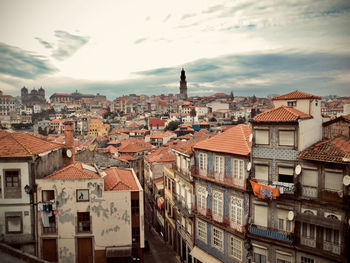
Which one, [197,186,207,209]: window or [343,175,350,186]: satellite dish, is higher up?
[343,175,350,186]: satellite dish

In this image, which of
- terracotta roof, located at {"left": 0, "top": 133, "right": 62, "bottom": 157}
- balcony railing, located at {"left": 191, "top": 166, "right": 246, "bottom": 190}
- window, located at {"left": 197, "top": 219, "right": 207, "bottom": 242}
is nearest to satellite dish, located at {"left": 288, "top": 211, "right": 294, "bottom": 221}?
balcony railing, located at {"left": 191, "top": 166, "right": 246, "bottom": 190}

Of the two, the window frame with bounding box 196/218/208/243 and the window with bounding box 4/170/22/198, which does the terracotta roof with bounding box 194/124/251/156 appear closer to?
the window frame with bounding box 196/218/208/243

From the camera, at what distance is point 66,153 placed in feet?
83.7

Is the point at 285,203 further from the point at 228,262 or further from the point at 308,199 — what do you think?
the point at 228,262

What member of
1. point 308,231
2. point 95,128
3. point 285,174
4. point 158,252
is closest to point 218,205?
point 285,174

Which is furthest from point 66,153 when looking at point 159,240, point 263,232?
point 263,232

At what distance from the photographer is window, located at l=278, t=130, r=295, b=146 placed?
1680cm

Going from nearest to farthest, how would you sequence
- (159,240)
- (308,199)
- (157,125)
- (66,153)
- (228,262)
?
1. (308,199)
2. (228,262)
3. (66,153)
4. (159,240)
5. (157,125)

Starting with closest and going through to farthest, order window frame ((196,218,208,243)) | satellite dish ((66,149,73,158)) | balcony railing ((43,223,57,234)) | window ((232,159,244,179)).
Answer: window ((232,159,244,179)) → balcony railing ((43,223,57,234)) → window frame ((196,218,208,243)) → satellite dish ((66,149,73,158))

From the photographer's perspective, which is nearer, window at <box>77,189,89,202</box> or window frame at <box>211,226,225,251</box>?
window frame at <box>211,226,225,251</box>

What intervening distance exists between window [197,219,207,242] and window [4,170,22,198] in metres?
14.6

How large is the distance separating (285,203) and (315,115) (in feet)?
20.8

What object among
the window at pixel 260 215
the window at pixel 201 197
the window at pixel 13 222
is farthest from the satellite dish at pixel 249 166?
the window at pixel 13 222

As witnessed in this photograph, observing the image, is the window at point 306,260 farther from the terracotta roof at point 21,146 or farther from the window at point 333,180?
the terracotta roof at point 21,146
